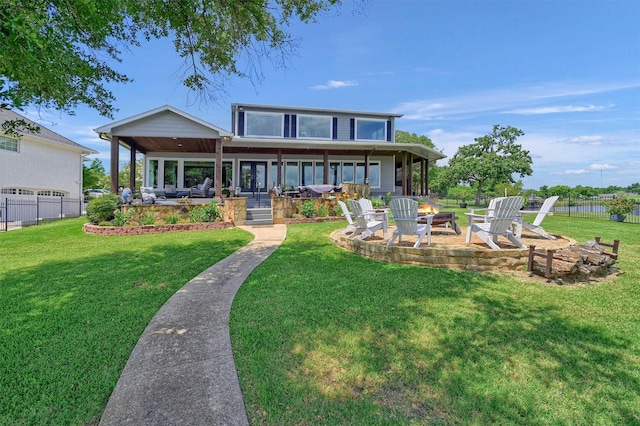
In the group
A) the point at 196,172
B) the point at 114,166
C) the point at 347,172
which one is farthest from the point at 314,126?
the point at 114,166

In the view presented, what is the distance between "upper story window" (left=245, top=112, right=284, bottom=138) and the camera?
18453 millimetres

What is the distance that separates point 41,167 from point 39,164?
0.21m

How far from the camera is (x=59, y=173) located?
20172mm

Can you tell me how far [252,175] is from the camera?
738 inches

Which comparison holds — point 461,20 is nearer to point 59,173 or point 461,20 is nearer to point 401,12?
point 401,12

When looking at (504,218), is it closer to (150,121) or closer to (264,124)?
(150,121)

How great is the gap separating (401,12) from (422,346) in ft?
33.3

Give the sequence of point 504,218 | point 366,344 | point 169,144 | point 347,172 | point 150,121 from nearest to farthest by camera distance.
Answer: point 366,344
point 504,218
point 150,121
point 169,144
point 347,172

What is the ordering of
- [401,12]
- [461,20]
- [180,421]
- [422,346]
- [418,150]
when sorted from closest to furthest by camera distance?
[180,421], [422,346], [401,12], [461,20], [418,150]

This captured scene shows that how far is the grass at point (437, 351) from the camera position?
2031 millimetres

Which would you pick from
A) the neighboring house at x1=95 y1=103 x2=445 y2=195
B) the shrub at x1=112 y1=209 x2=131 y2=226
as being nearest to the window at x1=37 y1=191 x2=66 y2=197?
the neighboring house at x1=95 y1=103 x2=445 y2=195

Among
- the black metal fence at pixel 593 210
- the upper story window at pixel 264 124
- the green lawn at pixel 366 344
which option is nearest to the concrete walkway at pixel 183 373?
the green lawn at pixel 366 344

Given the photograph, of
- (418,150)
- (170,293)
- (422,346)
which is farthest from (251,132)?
(422,346)

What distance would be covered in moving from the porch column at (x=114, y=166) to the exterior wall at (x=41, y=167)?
9.34 metres
